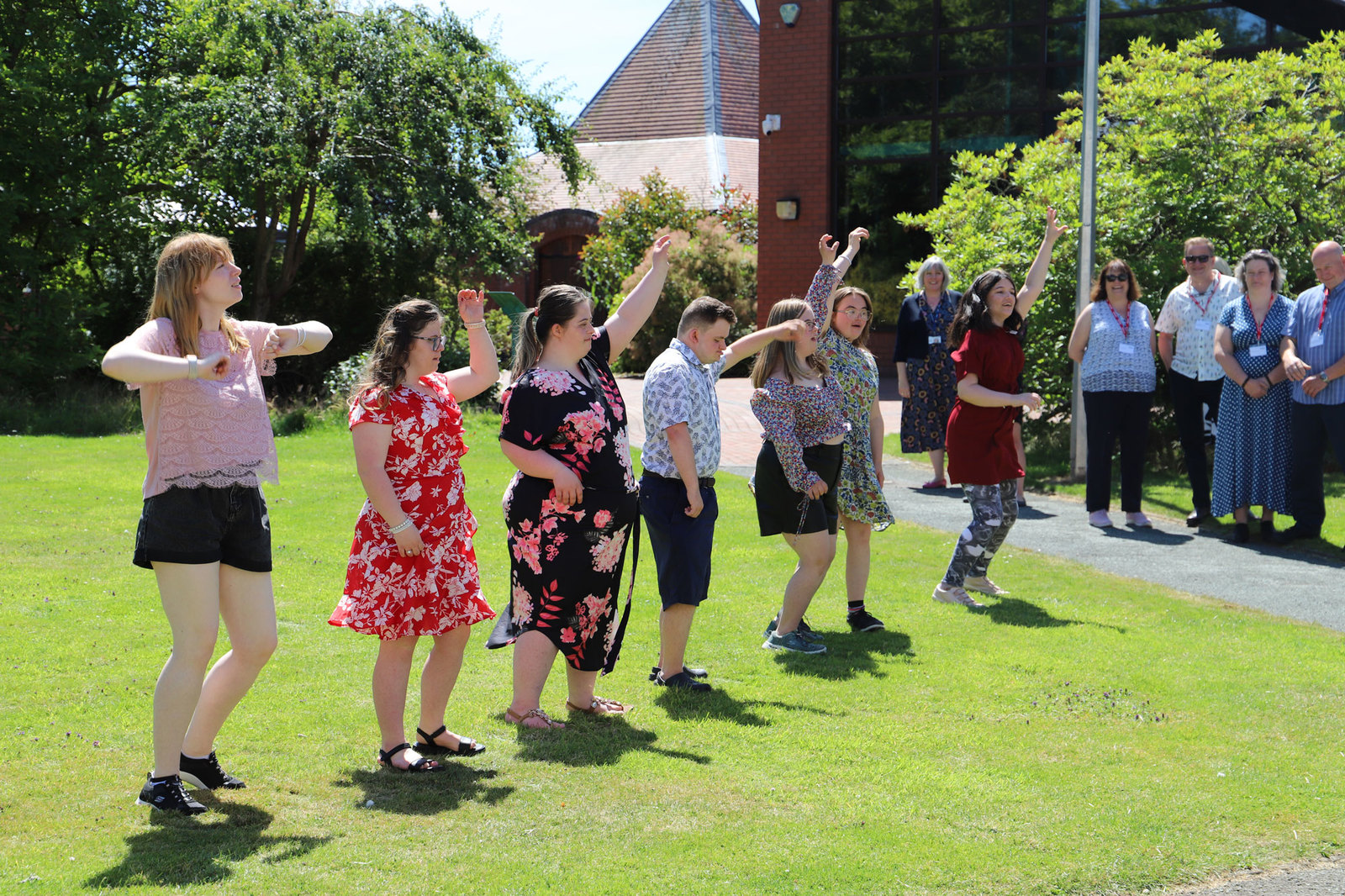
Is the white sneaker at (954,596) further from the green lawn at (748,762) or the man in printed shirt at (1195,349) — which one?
the man in printed shirt at (1195,349)

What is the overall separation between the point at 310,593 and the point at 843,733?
3586 millimetres

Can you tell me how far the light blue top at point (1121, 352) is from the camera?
30.7 ft

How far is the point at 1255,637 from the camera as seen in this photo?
20.9 feet

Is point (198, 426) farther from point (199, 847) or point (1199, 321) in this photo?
point (1199, 321)

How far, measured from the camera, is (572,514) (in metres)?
4.76

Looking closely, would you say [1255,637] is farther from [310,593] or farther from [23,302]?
[23,302]

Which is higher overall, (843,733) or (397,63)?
(397,63)

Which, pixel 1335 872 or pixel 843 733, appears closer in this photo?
pixel 1335 872

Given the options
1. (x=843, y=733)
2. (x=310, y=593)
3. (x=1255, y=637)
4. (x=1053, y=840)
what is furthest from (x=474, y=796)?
(x=1255, y=637)

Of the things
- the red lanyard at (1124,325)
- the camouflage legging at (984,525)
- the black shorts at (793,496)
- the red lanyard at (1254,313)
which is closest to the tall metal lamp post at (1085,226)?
the red lanyard at (1124,325)

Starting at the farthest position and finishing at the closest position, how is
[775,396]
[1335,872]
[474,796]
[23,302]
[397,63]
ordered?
1. [397,63]
2. [23,302]
3. [775,396]
4. [474,796]
5. [1335,872]

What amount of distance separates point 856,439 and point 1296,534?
4108mm

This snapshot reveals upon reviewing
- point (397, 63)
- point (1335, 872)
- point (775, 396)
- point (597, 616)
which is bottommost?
point (1335, 872)

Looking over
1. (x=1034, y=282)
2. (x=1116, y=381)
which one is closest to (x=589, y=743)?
(x=1034, y=282)
